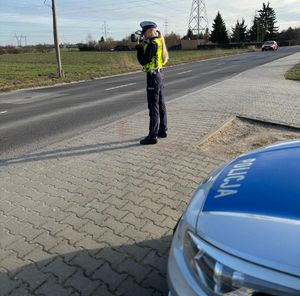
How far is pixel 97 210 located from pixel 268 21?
359 feet

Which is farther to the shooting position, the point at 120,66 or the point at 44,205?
the point at 120,66

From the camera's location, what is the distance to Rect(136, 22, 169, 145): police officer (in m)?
5.96

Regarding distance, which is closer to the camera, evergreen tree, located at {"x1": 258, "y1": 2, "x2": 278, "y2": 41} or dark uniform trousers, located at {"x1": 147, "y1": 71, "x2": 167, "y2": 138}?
dark uniform trousers, located at {"x1": 147, "y1": 71, "x2": 167, "y2": 138}

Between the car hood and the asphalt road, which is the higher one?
the car hood

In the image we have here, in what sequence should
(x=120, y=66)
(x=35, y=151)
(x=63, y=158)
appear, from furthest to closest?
(x=120, y=66), (x=35, y=151), (x=63, y=158)

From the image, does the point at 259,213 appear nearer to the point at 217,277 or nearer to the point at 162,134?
the point at 217,277

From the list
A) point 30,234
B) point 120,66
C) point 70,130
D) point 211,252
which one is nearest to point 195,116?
point 70,130

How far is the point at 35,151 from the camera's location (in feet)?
21.1

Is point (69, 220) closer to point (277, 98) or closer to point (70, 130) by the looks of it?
point (70, 130)

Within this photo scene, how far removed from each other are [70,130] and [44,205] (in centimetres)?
408

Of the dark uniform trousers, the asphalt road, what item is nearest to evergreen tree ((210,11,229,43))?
the asphalt road

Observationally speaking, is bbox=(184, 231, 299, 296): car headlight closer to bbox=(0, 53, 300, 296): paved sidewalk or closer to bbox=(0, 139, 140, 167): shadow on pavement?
bbox=(0, 53, 300, 296): paved sidewalk

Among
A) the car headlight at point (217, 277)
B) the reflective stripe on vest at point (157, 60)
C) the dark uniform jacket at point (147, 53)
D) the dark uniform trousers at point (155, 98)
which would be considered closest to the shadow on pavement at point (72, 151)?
the dark uniform trousers at point (155, 98)

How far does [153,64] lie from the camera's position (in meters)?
6.05
